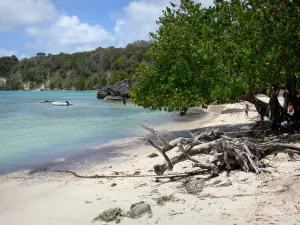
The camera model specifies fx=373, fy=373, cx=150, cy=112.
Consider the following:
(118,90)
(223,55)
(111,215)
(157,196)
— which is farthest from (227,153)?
(118,90)

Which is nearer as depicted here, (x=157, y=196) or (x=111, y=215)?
(x=111, y=215)

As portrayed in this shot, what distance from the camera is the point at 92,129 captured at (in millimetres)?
27641

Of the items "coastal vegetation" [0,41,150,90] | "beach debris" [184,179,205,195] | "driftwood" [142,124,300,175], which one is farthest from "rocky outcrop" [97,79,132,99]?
"beach debris" [184,179,205,195]

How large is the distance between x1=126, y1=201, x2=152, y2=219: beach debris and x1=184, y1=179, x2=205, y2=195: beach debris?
54.9 inches

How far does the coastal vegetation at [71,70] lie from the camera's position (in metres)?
155

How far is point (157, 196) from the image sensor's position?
8.64 meters

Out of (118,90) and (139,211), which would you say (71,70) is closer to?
(118,90)

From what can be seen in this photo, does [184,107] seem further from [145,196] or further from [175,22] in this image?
[145,196]

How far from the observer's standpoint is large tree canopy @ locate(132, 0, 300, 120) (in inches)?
455

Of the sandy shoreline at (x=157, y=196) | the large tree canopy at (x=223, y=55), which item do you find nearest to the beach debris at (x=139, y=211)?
the sandy shoreline at (x=157, y=196)

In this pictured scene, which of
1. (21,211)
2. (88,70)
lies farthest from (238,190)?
(88,70)

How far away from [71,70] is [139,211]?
17815cm

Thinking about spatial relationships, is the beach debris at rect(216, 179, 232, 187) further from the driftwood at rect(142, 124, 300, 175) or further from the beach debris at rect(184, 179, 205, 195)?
the driftwood at rect(142, 124, 300, 175)

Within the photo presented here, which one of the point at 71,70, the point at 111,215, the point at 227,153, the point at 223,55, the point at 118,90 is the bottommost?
the point at 111,215
